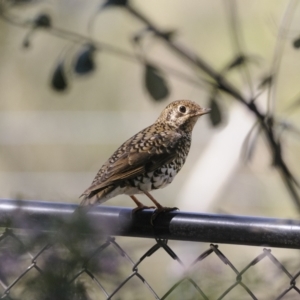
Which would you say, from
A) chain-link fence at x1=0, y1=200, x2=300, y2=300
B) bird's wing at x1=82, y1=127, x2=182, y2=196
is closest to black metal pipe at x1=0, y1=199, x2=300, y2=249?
chain-link fence at x1=0, y1=200, x2=300, y2=300

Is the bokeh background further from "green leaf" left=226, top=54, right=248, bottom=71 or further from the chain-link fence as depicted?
the chain-link fence

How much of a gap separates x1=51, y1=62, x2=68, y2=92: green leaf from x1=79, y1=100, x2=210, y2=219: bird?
1.62 feet

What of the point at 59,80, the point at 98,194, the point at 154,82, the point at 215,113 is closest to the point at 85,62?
the point at 59,80

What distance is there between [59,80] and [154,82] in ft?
1.19

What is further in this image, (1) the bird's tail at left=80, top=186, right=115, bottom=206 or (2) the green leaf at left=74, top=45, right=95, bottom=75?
(1) the bird's tail at left=80, top=186, right=115, bottom=206

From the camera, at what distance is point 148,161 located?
3.60m

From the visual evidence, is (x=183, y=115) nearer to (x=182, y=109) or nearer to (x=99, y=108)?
(x=182, y=109)

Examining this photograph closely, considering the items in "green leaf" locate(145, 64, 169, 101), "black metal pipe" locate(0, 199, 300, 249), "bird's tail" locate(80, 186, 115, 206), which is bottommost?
"bird's tail" locate(80, 186, 115, 206)

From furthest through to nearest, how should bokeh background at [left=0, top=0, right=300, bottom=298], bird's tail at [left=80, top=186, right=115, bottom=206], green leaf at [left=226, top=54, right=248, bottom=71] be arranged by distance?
bokeh background at [left=0, top=0, right=300, bottom=298] → bird's tail at [left=80, top=186, right=115, bottom=206] → green leaf at [left=226, top=54, right=248, bottom=71]

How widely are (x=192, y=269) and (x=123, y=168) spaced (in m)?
2.05

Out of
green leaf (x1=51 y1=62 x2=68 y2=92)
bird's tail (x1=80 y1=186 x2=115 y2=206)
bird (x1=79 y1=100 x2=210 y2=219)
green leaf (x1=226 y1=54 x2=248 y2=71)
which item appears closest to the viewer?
green leaf (x1=226 y1=54 x2=248 y2=71)

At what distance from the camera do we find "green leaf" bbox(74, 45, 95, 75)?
260 cm

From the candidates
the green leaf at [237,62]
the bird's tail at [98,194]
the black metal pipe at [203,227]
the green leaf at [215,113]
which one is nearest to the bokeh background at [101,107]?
the bird's tail at [98,194]

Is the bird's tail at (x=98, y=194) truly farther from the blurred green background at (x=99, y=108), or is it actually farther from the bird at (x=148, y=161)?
the blurred green background at (x=99, y=108)
